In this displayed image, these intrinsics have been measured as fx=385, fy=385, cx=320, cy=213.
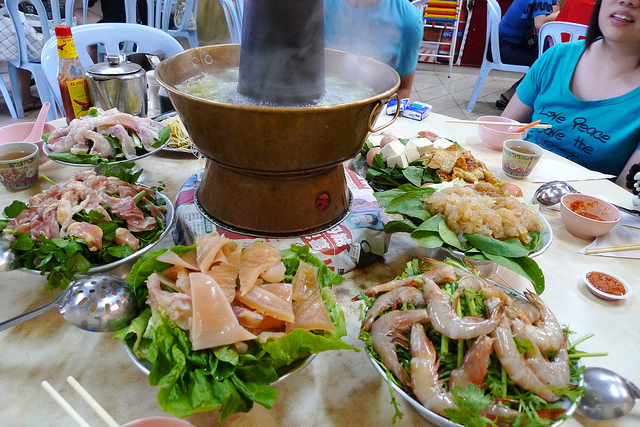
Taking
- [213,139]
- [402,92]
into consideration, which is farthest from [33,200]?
[402,92]

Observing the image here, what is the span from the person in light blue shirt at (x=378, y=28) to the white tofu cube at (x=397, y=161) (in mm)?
1610

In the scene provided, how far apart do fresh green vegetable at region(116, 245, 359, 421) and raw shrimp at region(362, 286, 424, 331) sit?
0.15m

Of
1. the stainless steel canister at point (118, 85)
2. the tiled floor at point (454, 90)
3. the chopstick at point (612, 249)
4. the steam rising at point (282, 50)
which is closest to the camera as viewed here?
the steam rising at point (282, 50)

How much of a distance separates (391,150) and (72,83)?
1.93 meters

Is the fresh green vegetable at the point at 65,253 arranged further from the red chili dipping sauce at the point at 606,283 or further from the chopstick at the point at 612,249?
the chopstick at the point at 612,249

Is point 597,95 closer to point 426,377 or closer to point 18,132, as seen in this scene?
point 426,377

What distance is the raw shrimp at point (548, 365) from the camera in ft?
3.29

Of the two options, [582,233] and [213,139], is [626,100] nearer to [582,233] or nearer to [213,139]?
[582,233]

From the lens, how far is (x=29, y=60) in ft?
16.5

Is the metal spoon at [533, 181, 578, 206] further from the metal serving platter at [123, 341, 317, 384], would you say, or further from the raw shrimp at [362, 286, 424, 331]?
the metal serving platter at [123, 341, 317, 384]

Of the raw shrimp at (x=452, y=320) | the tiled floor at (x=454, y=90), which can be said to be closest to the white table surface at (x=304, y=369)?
the raw shrimp at (x=452, y=320)

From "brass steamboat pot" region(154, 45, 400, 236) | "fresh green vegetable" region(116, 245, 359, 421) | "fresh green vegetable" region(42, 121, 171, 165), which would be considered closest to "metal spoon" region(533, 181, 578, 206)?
"brass steamboat pot" region(154, 45, 400, 236)

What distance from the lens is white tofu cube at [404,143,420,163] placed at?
7.11 ft

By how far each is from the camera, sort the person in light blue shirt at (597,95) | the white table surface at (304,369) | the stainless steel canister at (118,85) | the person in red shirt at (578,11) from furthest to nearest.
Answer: the person in red shirt at (578,11) < the person in light blue shirt at (597,95) < the stainless steel canister at (118,85) < the white table surface at (304,369)
